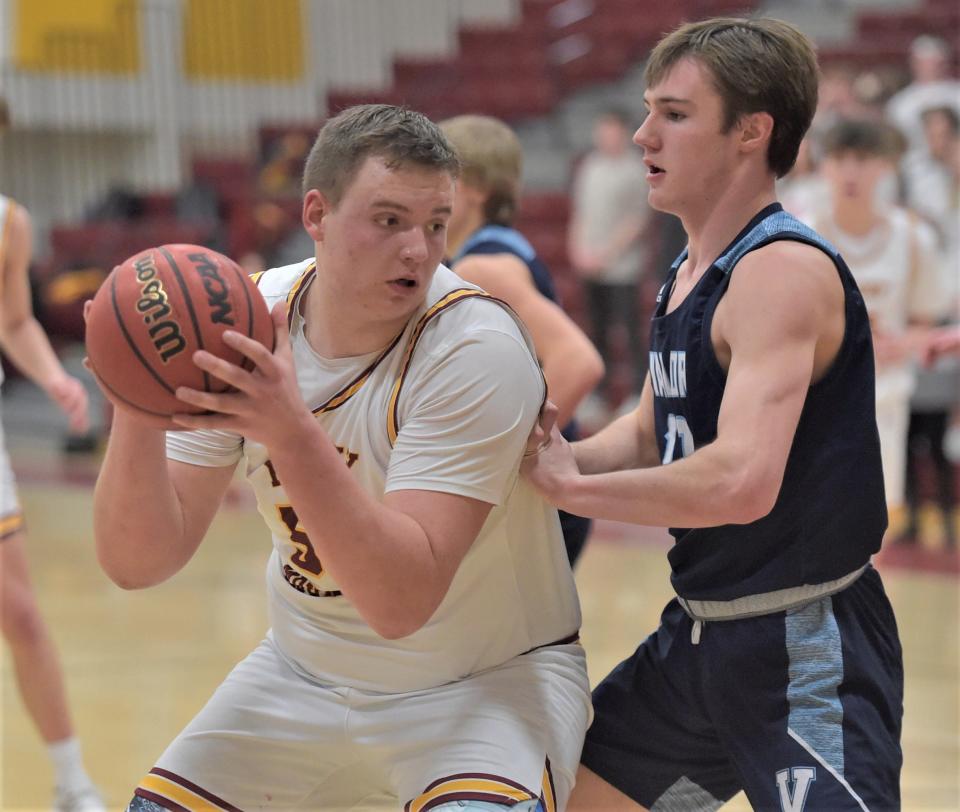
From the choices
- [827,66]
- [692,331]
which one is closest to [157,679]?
[692,331]

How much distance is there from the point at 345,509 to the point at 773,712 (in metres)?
0.87

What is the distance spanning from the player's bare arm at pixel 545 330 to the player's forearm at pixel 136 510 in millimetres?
1370

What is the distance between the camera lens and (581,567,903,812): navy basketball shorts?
93.0 inches

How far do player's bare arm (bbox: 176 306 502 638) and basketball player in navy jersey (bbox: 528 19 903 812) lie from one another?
29 centimetres

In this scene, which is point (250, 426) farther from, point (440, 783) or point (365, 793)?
point (365, 793)

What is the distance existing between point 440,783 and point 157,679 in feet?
10.9

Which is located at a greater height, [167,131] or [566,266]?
[167,131]

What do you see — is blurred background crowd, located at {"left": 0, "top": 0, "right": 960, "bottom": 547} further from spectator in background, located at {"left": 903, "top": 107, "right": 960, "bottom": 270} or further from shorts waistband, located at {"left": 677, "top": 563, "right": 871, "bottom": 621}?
shorts waistband, located at {"left": 677, "top": 563, "right": 871, "bottom": 621}

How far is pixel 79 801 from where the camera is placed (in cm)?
404

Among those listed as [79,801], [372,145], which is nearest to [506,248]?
[372,145]

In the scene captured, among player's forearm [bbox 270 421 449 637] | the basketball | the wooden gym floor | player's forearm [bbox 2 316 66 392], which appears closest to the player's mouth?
the basketball

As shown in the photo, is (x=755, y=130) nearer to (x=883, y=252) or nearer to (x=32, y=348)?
(x=32, y=348)

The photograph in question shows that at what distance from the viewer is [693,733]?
2664 mm

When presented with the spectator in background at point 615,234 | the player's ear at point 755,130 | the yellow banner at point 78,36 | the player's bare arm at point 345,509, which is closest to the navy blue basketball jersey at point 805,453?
the player's ear at point 755,130
